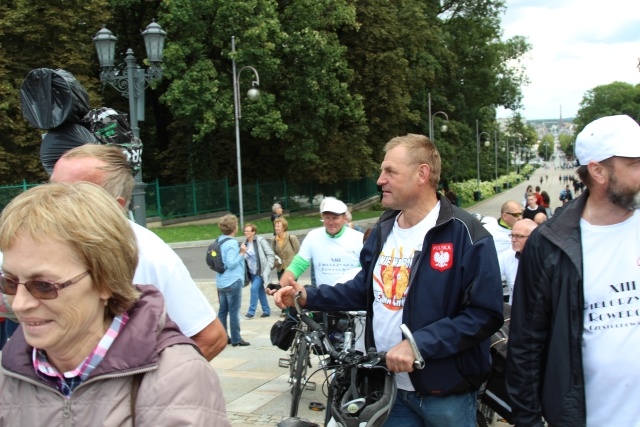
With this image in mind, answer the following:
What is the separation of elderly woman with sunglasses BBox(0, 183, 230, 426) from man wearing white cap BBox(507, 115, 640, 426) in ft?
4.73

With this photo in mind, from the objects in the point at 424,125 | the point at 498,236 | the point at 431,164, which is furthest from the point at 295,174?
the point at 431,164

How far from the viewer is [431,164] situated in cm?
329

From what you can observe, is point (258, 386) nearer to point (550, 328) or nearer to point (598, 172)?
point (550, 328)

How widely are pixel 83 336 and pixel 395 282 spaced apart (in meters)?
1.81

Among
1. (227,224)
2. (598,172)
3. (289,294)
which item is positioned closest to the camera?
(598,172)

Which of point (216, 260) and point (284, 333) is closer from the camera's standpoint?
point (284, 333)

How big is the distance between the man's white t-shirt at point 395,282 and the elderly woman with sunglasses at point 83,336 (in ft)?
5.40

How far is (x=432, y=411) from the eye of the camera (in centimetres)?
308

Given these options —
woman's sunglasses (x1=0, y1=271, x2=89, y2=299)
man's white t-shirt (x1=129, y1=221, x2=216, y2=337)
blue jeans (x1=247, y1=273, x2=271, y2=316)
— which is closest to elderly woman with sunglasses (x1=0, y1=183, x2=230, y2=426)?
woman's sunglasses (x1=0, y1=271, x2=89, y2=299)

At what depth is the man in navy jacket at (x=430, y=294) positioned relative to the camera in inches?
118

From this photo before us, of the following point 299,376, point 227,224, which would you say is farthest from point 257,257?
point 299,376

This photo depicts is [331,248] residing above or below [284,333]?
above

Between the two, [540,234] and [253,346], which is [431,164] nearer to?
[540,234]

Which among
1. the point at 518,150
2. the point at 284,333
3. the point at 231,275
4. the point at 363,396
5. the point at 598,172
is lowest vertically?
the point at 284,333
